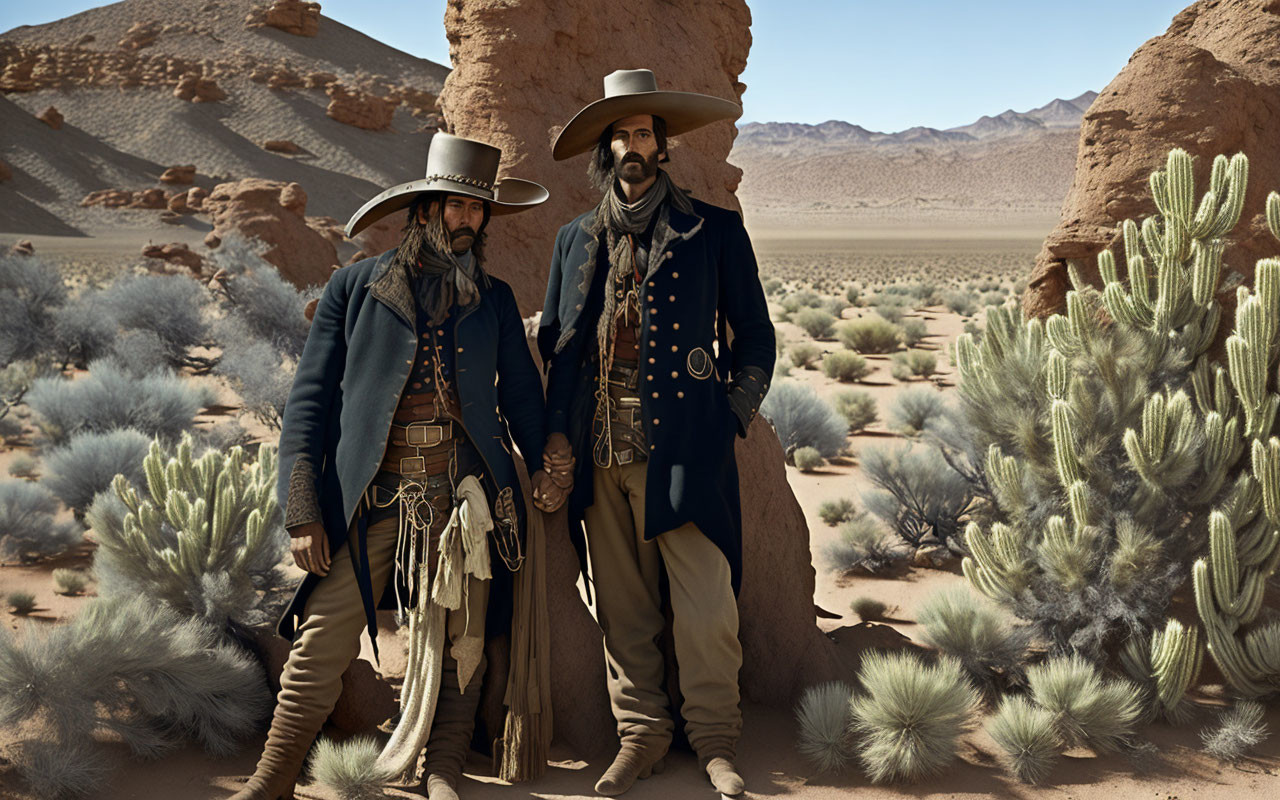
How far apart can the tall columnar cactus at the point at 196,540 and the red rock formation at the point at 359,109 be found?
53.3 metres

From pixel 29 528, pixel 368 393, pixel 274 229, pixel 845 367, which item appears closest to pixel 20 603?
pixel 29 528

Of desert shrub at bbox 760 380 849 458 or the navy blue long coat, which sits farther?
desert shrub at bbox 760 380 849 458

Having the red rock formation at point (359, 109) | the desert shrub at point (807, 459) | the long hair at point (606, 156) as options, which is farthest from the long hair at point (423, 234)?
the red rock formation at point (359, 109)

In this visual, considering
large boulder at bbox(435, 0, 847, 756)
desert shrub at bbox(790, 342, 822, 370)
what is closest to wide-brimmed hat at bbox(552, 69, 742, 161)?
large boulder at bbox(435, 0, 847, 756)

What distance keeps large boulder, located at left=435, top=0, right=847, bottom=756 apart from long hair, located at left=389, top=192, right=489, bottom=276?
1.51 meters

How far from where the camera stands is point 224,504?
207 inches

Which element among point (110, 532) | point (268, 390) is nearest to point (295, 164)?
point (268, 390)

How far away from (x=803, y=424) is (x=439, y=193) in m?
7.06

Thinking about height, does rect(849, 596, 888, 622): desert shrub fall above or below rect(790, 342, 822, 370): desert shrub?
below

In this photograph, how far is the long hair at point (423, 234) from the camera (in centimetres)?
394

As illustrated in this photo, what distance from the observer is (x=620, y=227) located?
4.10 metres

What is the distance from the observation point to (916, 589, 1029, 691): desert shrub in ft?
16.3

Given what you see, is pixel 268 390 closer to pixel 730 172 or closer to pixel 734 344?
pixel 730 172

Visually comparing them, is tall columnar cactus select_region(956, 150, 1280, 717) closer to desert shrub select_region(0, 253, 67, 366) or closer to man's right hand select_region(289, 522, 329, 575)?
man's right hand select_region(289, 522, 329, 575)
